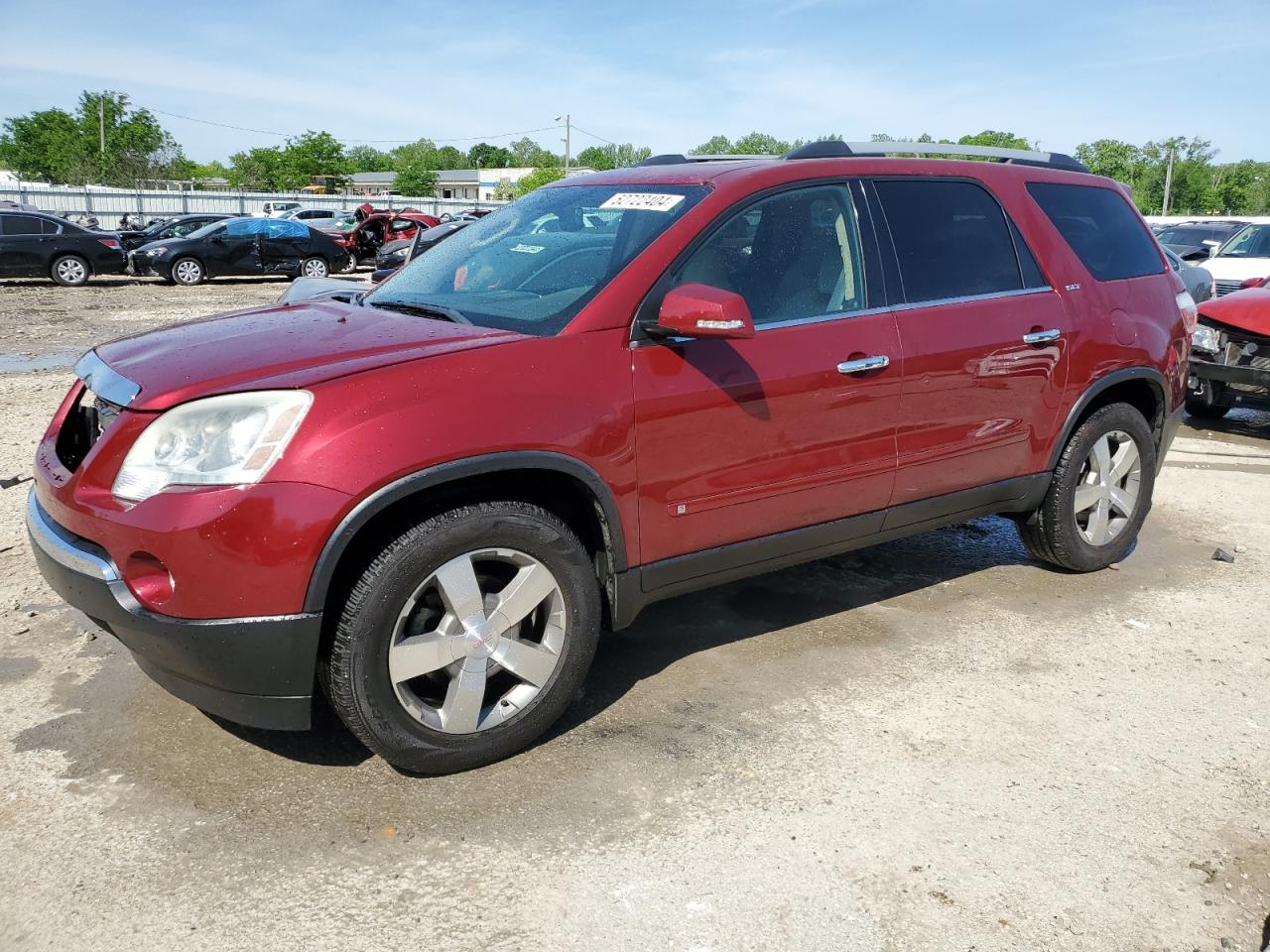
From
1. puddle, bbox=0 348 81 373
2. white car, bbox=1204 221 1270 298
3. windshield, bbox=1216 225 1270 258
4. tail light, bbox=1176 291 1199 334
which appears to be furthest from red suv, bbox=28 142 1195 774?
windshield, bbox=1216 225 1270 258

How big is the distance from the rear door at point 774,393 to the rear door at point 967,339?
0.14m

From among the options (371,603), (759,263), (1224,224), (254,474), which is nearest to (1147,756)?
(759,263)

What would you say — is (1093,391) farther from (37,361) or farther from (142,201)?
(142,201)

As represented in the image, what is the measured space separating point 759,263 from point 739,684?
58.3 inches

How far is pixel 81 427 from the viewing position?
328cm

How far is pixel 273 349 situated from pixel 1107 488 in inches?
147

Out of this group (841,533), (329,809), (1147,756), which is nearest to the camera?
(329,809)

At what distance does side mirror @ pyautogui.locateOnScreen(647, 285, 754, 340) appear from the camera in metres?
3.09

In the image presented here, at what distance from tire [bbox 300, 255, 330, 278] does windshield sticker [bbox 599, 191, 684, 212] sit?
19.9 meters

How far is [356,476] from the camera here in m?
2.68

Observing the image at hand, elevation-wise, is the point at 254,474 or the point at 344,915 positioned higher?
the point at 254,474

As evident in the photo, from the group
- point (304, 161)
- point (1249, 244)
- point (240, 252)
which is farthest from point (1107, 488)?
point (304, 161)

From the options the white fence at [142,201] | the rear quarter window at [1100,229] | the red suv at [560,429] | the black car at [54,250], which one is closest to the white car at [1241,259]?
the rear quarter window at [1100,229]

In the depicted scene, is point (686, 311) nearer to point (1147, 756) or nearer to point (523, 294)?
point (523, 294)
